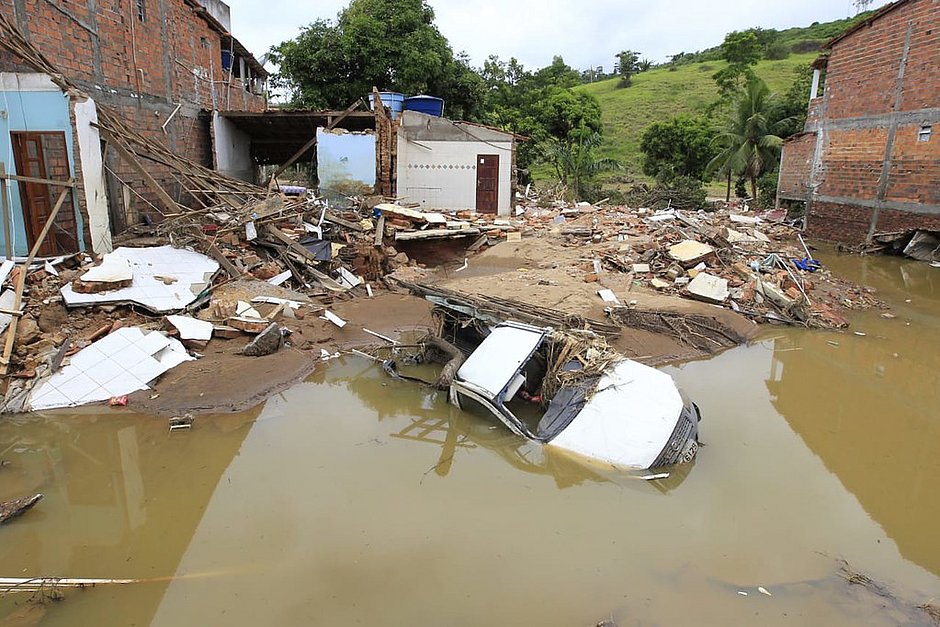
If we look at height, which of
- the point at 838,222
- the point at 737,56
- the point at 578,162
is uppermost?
the point at 737,56

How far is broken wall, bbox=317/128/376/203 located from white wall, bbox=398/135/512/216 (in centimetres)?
173

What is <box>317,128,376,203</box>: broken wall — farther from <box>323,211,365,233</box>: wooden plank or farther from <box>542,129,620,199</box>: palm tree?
<box>542,129,620,199</box>: palm tree

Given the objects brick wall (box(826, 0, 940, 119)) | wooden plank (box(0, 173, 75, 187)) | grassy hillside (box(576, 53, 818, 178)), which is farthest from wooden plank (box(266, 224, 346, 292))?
grassy hillside (box(576, 53, 818, 178))

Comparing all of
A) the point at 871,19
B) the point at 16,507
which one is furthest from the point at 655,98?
the point at 16,507

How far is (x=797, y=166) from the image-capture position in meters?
19.6

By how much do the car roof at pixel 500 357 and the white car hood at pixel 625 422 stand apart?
0.89 meters

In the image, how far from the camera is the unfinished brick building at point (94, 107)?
30.3 ft

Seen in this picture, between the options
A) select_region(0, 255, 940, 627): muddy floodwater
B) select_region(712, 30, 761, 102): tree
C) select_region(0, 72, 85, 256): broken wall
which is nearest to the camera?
select_region(0, 255, 940, 627): muddy floodwater

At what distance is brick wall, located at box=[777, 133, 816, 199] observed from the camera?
18828 mm

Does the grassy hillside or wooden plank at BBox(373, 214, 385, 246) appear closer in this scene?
wooden plank at BBox(373, 214, 385, 246)

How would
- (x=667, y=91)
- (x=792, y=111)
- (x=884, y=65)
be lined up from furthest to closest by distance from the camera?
(x=667, y=91) → (x=792, y=111) → (x=884, y=65)

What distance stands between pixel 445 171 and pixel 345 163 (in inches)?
137

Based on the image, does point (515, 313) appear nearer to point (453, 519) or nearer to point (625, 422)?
point (625, 422)

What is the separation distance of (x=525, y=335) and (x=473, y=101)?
69.9ft
